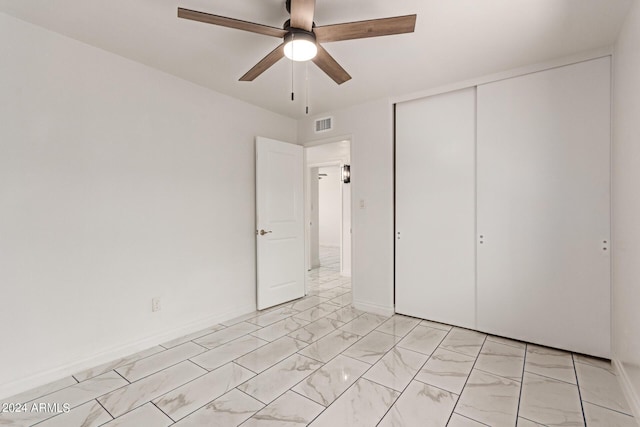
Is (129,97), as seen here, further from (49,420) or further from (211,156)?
(49,420)

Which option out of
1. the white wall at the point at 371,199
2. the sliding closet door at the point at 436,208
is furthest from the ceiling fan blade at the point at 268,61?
the sliding closet door at the point at 436,208

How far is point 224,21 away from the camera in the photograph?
1662 mm

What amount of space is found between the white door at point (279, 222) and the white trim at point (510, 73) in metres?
1.54

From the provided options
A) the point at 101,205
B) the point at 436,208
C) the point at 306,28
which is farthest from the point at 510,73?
the point at 101,205

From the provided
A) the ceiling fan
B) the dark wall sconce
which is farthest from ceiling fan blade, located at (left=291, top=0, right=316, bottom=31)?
the dark wall sconce

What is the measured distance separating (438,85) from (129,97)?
293 cm

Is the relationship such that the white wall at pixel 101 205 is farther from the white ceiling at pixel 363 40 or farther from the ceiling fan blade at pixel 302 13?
the ceiling fan blade at pixel 302 13

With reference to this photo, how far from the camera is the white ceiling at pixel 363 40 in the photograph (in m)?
1.89

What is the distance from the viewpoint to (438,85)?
3.11 m

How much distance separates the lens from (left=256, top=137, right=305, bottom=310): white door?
3.66m

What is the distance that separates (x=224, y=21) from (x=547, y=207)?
2.86 meters

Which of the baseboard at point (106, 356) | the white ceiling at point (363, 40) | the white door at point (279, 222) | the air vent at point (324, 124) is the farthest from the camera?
the air vent at point (324, 124)

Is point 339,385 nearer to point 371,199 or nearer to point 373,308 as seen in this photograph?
point 373,308

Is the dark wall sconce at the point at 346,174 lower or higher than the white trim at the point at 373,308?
higher
